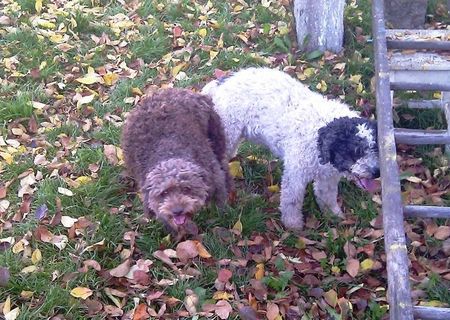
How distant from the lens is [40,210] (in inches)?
158

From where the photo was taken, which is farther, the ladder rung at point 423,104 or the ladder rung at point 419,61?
the ladder rung at point 423,104

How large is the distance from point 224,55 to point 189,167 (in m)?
2.23

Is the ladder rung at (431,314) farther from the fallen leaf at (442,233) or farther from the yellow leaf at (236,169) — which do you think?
the yellow leaf at (236,169)

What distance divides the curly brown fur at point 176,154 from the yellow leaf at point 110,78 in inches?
54.7

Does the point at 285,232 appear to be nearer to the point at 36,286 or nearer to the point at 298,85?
the point at 298,85

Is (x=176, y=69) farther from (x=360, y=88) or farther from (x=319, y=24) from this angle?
(x=360, y=88)

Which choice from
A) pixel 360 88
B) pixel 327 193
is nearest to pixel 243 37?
pixel 360 88

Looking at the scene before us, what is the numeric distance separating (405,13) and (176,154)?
10.1 ft

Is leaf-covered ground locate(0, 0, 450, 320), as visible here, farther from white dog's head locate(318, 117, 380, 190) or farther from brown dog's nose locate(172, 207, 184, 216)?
white dog's head locate(318, 117, 380, 190)

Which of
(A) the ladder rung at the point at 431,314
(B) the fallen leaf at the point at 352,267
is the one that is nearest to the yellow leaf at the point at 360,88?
(B) the fallen leaf at the point at 352,267

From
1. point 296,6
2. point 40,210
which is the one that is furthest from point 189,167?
point 296,6

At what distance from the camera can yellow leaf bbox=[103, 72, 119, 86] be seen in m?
5.33

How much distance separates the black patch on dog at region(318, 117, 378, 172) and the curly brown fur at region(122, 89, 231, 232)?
670 millimetres

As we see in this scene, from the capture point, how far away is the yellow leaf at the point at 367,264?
3662 millimetres
